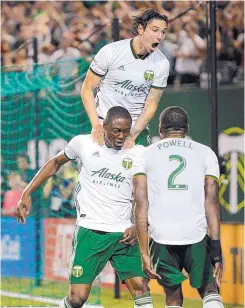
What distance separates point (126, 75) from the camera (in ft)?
28.2

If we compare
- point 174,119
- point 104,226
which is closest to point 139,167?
point 174,119

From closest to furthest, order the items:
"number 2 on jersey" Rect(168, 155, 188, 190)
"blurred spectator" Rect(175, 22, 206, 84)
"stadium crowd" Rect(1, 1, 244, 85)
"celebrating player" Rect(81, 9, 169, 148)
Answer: "number 2 on jersey" Rect(168, 155, 188, 190), "celebrating player" Rect(81, 9, 169, 148), "stadium crowd" Rect(1, 1, 244, 85), "blurred spectator" Rect(175, 22, 206, 84)

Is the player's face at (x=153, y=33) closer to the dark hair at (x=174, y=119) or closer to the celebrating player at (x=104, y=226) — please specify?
the celebrating player at (x=104, y=226)

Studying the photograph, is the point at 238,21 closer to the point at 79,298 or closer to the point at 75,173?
the point at 75,173

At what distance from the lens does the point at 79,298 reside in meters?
8.24

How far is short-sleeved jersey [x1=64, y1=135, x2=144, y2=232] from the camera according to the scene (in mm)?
8250

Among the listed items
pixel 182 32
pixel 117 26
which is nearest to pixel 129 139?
pixel 117 26

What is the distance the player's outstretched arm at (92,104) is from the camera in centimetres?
824

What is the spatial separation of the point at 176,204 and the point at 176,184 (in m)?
0.15

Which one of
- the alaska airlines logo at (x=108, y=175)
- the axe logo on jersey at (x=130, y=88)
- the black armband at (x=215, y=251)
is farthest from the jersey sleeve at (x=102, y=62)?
the black armband at (x=215, y=251)

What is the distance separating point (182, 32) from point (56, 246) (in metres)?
3.65

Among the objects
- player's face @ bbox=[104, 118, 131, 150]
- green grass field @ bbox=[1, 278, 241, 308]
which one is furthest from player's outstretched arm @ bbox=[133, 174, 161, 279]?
green grass field @ bbox=[1, 278, 241, 308]

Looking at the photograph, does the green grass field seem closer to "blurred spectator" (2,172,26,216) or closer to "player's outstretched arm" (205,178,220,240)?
"blurred spectator" (2,172,26,216)

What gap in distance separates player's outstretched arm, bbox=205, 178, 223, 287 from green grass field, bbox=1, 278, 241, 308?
4485 millimetres
